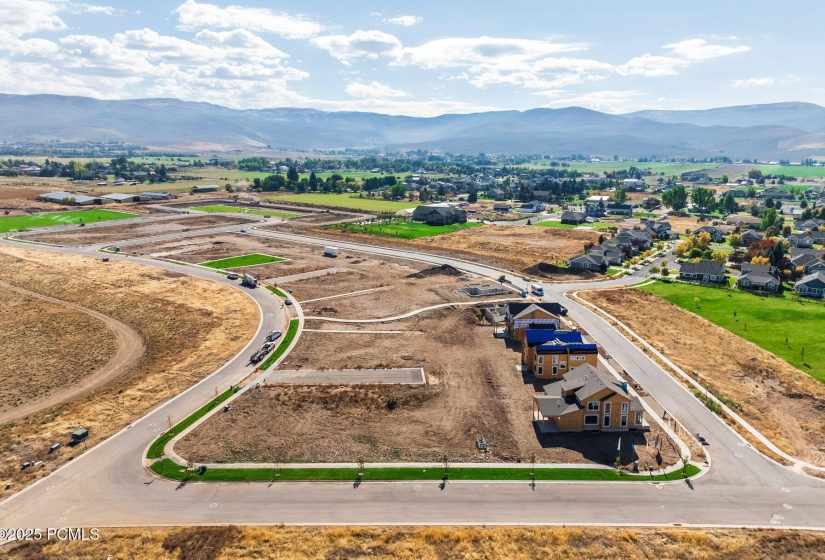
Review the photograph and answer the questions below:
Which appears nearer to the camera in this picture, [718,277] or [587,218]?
[718,277]

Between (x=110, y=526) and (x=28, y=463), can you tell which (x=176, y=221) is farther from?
(x=110, y=526)

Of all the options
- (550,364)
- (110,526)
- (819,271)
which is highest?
(819,271)

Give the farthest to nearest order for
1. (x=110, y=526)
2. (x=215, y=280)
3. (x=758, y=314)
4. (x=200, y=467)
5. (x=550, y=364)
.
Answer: (x=215, y=280)
(x=758, y=314)
(x=550, y=364)
(x=200, y=467)
(x=110, y=526)

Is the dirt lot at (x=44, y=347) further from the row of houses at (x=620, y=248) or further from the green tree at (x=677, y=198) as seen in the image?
the green tree at (x=677, y=198)

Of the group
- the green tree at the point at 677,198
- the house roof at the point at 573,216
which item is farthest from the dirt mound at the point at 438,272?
the green tree at the point at 677,198

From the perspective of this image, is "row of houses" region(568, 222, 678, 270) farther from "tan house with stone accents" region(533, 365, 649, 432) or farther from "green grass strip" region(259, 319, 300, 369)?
"tan house with stone accents" region(533, 365, 649, 432)

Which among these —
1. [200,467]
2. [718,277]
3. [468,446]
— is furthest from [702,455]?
[718,277]

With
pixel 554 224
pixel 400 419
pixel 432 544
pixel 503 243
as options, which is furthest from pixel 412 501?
pixel 554 224
